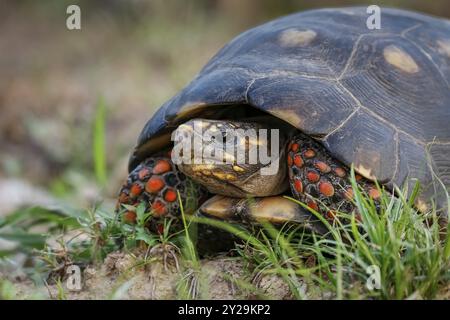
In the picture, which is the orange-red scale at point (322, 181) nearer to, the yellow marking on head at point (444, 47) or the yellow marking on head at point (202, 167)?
the yellow marking on head at point (202, 167)

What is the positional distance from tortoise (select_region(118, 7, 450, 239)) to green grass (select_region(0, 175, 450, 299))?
132mm

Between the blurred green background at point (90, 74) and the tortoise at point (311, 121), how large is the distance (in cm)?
142

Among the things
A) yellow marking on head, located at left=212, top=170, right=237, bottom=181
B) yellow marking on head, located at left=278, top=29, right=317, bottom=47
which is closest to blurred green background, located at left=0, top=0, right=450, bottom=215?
yellow marking on head, located at left=278, top=29, right=317, bottom=47

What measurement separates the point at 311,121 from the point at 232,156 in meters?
0.42

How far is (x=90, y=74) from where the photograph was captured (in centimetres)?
1112

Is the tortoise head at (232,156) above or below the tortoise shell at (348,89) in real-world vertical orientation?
below

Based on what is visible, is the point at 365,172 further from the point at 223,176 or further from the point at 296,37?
the point at 296,37

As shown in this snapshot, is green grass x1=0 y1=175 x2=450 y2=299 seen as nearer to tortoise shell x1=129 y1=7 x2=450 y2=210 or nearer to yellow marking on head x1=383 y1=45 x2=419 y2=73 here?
tortoise shell x1=129 y1=7 x2=450 y2=210

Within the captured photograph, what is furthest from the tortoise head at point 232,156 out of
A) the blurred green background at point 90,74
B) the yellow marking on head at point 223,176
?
the blurred green background at point 90,74

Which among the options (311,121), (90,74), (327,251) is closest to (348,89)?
(311,121)

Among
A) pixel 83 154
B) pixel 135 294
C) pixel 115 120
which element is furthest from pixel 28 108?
pixel 135 294

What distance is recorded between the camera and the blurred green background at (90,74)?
25.9 ft

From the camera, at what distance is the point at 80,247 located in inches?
154
